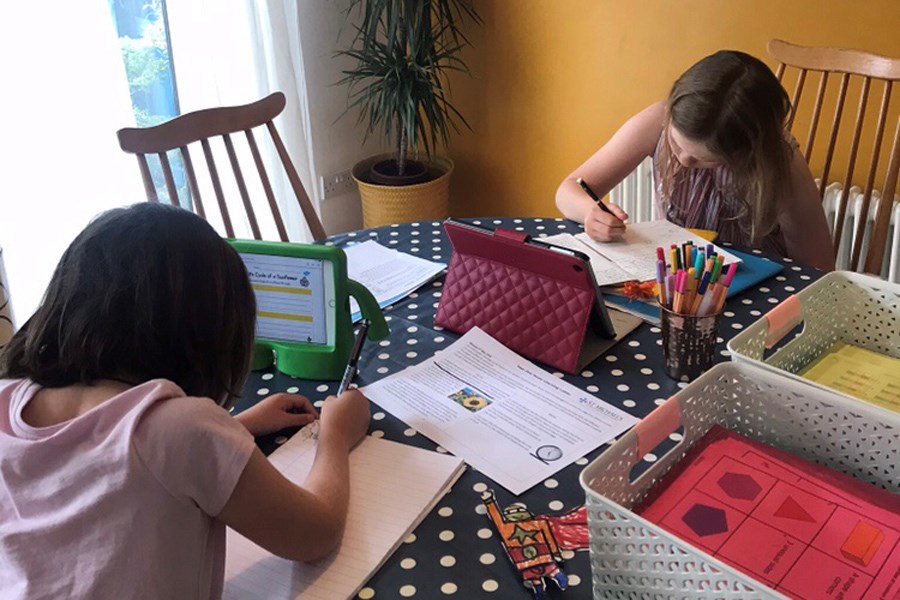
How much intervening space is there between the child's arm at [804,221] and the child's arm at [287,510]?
1124 millimetres

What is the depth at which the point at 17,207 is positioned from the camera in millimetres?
2363

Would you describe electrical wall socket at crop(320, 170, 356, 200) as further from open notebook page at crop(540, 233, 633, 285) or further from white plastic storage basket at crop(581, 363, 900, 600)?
white plastic storage basket at crop(581, 363, 900, 600)

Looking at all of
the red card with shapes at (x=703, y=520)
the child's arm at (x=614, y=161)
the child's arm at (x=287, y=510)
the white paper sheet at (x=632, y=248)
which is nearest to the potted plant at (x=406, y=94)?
the child's arm at (x=614, y=161)

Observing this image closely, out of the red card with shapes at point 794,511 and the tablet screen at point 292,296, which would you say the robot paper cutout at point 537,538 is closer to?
the red card with shapes at point 794,511

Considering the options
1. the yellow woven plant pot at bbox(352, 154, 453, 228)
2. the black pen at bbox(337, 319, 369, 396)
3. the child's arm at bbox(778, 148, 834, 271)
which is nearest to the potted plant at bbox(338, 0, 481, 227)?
the yellow woven plant pot at bbox(352, 154, 453, 228)

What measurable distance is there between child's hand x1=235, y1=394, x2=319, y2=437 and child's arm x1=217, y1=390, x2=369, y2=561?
0.15m

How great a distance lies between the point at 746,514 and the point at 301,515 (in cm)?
44

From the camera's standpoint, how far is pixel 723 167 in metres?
1.70

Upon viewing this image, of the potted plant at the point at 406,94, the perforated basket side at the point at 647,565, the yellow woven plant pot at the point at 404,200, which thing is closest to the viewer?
the perforated basket side at the point at 647,565

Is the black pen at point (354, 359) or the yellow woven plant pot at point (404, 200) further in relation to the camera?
the yellow woven plant pot at point (404, 200)

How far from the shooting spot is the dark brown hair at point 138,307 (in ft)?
2.88

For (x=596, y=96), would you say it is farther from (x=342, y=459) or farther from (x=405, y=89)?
(x=342, y=459)

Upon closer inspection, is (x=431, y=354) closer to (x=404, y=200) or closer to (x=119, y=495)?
(x=119, y=495)

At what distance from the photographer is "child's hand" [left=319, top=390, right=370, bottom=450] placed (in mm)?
1068
